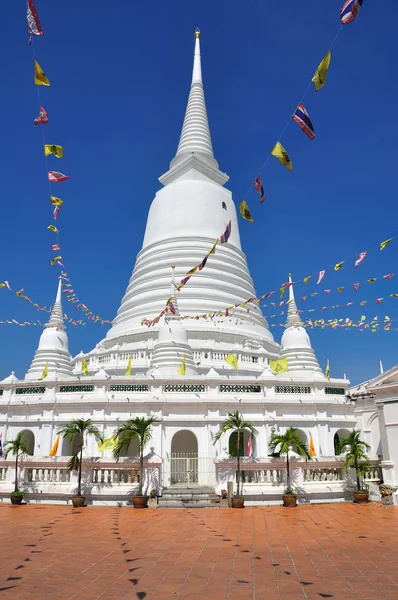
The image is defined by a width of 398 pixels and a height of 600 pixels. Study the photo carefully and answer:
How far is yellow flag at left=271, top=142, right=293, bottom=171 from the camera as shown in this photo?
517 inches

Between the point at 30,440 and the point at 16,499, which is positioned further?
the point at 30,440

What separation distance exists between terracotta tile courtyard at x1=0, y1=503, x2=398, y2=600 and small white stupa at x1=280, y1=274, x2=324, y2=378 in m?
17.6

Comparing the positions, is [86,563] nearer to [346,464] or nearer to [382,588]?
[382,588]

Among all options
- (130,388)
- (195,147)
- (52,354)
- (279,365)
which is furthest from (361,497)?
(195,147)

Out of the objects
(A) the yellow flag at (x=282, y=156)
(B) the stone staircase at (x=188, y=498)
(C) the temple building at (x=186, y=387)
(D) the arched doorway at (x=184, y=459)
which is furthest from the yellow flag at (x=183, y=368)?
(A) the yellow flag at (x=282, y=156)

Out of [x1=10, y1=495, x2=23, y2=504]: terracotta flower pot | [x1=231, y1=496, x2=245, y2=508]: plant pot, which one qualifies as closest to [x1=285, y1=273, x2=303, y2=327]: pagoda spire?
[x1=231, y1=496, x2=245, y2=508]: plant pot

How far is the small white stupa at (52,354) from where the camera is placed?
3578cm

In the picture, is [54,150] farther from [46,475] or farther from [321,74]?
[46,475]

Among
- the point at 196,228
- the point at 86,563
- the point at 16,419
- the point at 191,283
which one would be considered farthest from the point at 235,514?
the point at 196,228

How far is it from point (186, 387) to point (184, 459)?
12.1 feet

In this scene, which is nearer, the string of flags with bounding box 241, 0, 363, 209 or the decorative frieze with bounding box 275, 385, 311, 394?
the string of flags with bounding box 241, 0, 363, 209

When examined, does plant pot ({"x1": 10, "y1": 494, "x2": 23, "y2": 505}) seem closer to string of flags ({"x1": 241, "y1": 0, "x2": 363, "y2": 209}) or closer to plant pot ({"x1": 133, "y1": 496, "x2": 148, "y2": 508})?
plant pot ({"x1": 133, "y1": 496, "x2": 148, "y2": 508})

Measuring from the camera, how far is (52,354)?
120 feet

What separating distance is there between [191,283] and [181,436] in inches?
575
